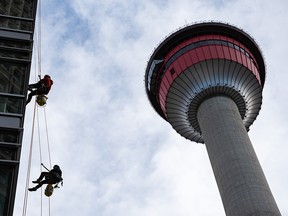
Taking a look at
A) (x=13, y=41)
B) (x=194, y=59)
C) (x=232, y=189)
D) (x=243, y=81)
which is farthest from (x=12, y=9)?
(x=243, y=81)

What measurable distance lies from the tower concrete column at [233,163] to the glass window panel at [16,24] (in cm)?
3306

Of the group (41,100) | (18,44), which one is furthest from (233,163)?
(18,44)

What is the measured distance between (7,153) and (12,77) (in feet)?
11.7

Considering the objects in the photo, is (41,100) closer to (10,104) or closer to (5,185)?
(10,104)

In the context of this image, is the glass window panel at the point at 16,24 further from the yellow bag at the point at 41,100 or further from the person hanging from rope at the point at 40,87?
the yellow bag at the point at 41,100

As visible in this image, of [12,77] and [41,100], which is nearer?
[12,77]

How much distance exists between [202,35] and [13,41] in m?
45.7

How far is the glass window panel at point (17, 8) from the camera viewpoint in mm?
17250

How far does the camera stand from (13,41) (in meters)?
15.9

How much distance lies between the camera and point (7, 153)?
41.2 feet

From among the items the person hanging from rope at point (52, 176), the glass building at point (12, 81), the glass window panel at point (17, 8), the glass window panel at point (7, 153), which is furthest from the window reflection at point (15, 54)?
the person hanging from rope at point (52, 176)

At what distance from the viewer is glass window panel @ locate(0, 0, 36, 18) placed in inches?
679

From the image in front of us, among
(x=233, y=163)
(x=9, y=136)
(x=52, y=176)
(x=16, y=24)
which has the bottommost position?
(x=9, y=136)

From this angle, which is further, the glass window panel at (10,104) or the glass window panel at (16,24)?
the glass window panel at (16,24)
